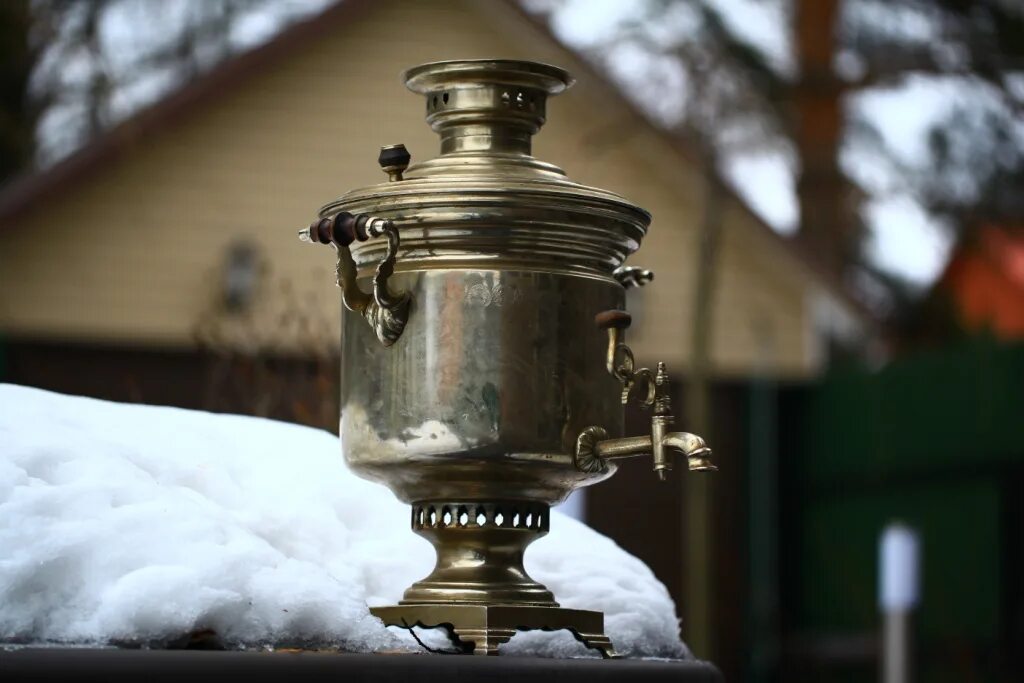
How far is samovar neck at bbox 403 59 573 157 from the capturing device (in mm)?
2295

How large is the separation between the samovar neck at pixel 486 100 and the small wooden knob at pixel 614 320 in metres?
0.28

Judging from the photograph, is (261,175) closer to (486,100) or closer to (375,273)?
(486,100)

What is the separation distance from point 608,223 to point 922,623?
31.4 feet

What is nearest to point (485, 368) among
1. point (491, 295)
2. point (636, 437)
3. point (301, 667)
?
point (491, 295)

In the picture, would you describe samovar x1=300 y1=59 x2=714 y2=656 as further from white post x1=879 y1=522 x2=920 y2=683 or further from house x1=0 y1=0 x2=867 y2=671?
house x1=0 y1=0 x2=867 y2=671

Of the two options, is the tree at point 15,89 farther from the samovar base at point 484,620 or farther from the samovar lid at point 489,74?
the samovar base at point 484,620

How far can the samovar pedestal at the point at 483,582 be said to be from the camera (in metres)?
2.13

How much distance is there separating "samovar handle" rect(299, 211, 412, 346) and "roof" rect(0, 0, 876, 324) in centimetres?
1050

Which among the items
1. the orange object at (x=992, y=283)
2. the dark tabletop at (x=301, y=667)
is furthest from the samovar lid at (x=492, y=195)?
the orange object at (x=992, y=283)

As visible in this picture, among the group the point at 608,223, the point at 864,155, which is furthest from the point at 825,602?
the point at 608,223

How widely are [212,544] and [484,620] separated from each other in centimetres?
34

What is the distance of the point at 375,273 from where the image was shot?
215cm

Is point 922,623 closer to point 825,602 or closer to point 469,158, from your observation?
point 825,602

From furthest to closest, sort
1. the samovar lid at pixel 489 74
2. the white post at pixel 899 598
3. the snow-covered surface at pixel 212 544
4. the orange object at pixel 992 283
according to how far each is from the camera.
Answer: the orange object at pixel 992 283 < the white post at pixel 899 598 < the samovar lid at pixel 489 74 < the snow-covered surface at pixel 212 544
